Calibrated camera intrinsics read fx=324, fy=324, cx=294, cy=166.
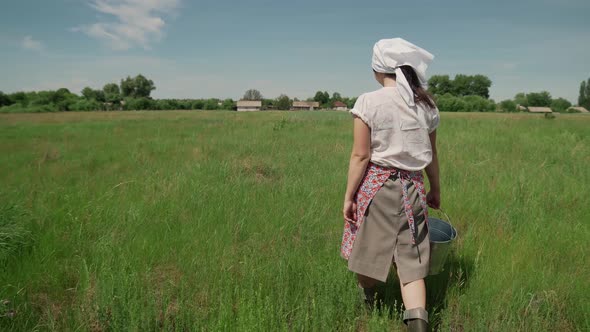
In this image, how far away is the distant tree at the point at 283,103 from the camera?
379 ft

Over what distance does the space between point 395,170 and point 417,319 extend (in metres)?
0.77

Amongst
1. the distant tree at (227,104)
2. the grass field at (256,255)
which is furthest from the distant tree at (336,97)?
the grass field at (256,255)

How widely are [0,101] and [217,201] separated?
85.7 meters

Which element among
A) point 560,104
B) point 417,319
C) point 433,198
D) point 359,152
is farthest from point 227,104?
point 417,319

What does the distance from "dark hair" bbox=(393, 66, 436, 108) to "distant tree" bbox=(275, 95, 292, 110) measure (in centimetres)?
11430

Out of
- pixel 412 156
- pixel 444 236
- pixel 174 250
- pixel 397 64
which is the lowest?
pixel 174 250

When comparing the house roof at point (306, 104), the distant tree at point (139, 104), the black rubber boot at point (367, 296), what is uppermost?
the house roof at point (306, 104)

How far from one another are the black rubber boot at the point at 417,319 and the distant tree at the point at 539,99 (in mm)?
116151

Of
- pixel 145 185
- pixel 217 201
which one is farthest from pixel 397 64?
pixel 145 185

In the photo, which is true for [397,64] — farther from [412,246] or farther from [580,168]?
[580,168]

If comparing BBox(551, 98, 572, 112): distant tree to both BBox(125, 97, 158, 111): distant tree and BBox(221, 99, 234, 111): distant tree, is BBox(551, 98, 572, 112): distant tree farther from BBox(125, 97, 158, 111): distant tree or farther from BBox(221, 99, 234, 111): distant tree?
BBox(125, 97, 158, 111): distant tree

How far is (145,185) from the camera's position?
188 inches

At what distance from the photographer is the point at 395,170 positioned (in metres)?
1.80

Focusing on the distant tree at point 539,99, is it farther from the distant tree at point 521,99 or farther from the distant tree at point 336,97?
the distant tree at point 336,97
